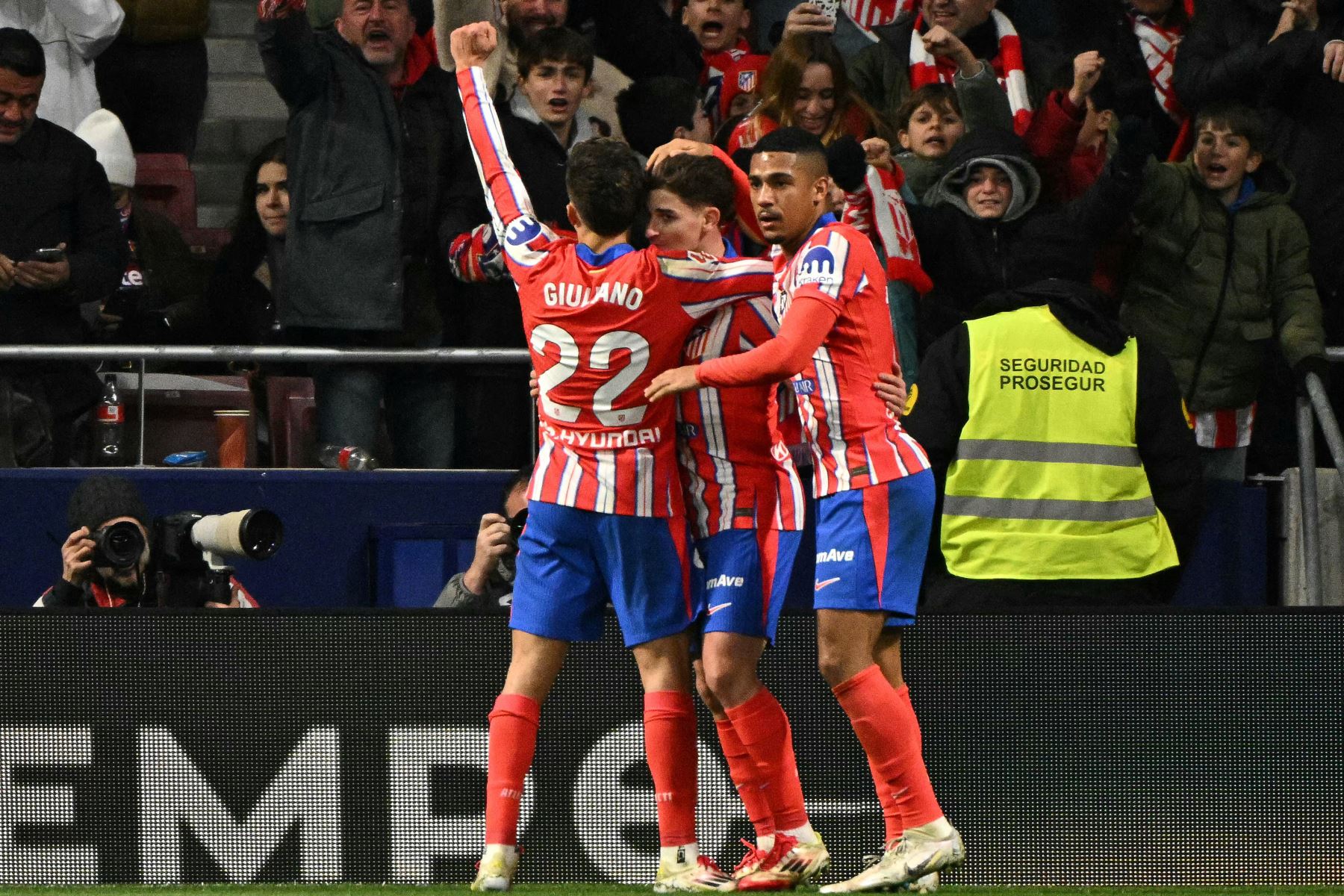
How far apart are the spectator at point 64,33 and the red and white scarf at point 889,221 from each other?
3.59m

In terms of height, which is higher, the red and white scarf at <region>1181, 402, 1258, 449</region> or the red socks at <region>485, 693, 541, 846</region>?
the red and white scarf at <region>1181, 402, 1258, 449</region>

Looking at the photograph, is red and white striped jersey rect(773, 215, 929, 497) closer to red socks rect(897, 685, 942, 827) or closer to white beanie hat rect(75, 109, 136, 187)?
red socks rect(897, 685, 942, 827)

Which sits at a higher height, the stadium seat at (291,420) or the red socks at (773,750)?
the stadium seat at (291,420)

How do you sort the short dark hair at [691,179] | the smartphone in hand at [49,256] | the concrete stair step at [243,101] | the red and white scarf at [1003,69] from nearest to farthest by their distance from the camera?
the short dark hair at [691,179], the smartphone in hand at [49,256], the red and white scarf at [1003,69], the concrete stair step at [243,101]

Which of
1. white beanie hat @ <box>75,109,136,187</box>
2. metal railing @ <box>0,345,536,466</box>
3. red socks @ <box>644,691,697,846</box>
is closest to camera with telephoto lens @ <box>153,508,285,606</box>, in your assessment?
metal railing @ <box>0,345,536,466</box>

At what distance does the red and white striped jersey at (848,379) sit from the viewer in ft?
17.5

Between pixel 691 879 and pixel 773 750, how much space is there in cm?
38

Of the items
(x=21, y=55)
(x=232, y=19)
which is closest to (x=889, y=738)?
(x=21, y=55)

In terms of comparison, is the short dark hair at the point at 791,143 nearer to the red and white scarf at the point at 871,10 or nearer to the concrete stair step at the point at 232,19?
the red and white scarf at the point at 871,10

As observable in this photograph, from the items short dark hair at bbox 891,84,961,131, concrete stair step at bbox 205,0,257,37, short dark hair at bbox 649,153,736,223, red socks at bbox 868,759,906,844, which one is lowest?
red socks at bbox 868,759,906,844

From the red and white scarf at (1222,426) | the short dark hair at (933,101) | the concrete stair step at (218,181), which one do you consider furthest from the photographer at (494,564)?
the concrete stair step at (218,181)

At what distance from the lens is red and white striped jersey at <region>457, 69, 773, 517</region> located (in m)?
5.34

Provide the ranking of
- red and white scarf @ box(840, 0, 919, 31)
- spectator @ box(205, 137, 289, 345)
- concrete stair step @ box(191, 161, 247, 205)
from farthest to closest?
1. concrete stair step @ box(191, 161, 247, 205)
2. red and white scarf @ box(840, 0, 919, 31)
3. spectator @ box(205, 137, 289, 345)

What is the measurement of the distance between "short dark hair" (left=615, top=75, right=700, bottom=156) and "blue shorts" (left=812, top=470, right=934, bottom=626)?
10.9 feet
